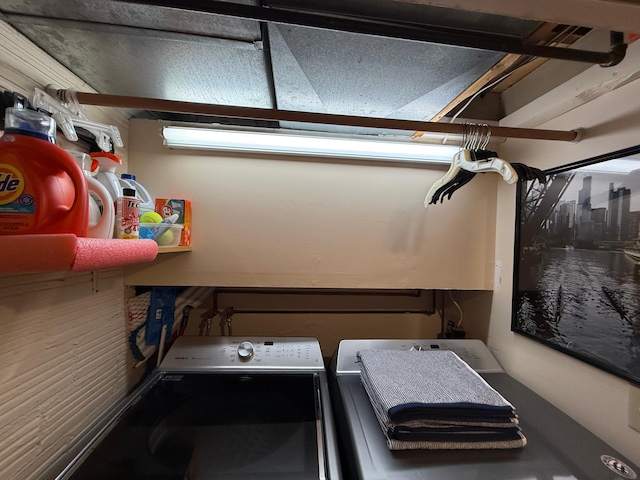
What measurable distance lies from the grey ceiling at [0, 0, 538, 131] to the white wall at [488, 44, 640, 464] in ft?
1.15

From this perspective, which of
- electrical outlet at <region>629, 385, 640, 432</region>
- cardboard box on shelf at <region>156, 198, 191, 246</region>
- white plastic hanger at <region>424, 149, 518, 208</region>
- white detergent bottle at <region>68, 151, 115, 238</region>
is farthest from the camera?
cardboard box on shelf at <region>156, 198, 191, 246</region>

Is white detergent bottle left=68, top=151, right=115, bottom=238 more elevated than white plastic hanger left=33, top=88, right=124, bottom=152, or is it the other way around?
white plastic hanger left=33, top=88, right=124, bottom=152

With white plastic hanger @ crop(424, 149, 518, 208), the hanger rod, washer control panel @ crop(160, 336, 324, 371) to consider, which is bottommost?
washer control panel @ crop(160, 336, 324, 371)

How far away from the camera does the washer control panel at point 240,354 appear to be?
1.17 m

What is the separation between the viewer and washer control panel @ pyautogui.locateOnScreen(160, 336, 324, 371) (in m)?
1.17

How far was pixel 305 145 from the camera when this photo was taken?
1.18 meters

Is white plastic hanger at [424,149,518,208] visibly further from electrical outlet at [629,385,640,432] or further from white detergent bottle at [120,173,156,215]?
white detergent bottle at [120,173,156,215]

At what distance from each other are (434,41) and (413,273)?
882 mm

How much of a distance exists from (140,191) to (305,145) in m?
0.61

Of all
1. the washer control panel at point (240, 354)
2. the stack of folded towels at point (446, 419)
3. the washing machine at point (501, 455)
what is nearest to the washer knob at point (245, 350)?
the washer control panel at point (240, 354)

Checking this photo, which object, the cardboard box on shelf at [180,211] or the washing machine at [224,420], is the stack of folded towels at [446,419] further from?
the cardboard box on shelf at [180,211]

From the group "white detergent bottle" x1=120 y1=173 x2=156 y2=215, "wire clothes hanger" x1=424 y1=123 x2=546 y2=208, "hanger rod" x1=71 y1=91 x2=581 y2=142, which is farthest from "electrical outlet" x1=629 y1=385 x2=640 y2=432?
"white detergent bottle" x1=120 y1=173 x2=156 y2=215

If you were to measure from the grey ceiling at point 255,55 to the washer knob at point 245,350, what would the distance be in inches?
37.5

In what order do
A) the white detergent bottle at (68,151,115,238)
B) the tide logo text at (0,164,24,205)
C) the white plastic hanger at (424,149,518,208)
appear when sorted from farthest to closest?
the white plastic hanger at (424,149,518,208) → the white detergent bottle at (68,151,115,238) → the tide logo text at (0,164,24,205)
